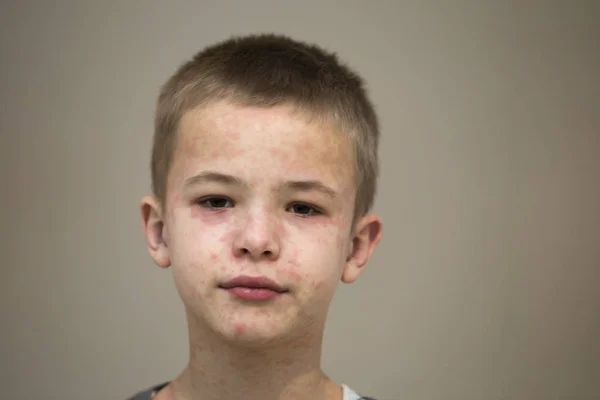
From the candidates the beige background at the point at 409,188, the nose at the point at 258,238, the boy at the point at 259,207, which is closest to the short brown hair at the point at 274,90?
the boy at the point at 259,207

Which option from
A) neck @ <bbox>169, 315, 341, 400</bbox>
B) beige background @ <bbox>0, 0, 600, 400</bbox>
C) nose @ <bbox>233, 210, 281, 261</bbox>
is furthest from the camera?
beige background @ <bbox>0, 0, 600, 400</bbox>

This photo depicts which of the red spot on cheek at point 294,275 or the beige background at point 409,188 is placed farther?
the beige background at point 409,188

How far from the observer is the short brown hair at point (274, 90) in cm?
106

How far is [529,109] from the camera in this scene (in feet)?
4.95

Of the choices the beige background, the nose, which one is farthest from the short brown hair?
the beige background

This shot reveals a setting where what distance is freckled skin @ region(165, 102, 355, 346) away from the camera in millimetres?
993

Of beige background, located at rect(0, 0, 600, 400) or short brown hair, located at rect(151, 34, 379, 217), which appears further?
beige background, located at rect(0, 0, 600, 400)

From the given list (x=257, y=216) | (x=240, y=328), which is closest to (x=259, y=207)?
(x=257, y=216)

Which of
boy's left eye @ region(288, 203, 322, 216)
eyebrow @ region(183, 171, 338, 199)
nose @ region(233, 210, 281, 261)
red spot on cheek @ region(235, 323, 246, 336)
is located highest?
eyebrow @ region(183, 171, 338, 199)

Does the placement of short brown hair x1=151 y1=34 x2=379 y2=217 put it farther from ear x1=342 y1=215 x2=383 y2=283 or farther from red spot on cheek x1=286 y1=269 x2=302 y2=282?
red spot on cheek x1=286 y1=269 x2=302 y2=282

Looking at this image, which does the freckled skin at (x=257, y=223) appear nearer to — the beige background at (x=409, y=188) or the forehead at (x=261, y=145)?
the forehead at (x=261, y=145)

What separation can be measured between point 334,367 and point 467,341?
28 centimetres

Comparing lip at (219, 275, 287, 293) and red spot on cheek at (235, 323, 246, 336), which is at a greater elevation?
lip at (219, 275, 287, 293)

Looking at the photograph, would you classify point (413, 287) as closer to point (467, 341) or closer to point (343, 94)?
point (467, 341)
